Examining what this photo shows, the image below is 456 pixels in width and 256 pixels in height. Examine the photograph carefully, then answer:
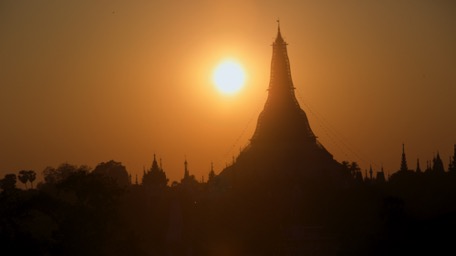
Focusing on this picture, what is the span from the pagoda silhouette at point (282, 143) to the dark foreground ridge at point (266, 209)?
110 millimetres

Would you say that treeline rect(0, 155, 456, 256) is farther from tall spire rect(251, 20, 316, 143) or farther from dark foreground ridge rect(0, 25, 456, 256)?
tall spire rect(251, 20, 316, 143)

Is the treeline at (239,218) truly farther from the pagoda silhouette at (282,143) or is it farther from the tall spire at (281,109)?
the tall spire at (281,109)

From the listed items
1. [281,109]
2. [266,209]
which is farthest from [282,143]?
[266,209]

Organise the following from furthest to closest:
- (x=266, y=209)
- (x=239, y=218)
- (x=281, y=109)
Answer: (x=281, y=109) → (x=266, y=209) → (x=239, y=218)

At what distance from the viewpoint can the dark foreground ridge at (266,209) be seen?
5288cm

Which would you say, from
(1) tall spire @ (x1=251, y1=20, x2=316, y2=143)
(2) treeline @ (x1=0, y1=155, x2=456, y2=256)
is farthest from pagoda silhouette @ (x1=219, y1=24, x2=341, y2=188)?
(2) treeline @ (x1=0, y1=155, x2=456, y2=256)

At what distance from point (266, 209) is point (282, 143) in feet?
105

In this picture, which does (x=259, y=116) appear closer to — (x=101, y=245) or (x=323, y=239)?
(x=323, y=239)

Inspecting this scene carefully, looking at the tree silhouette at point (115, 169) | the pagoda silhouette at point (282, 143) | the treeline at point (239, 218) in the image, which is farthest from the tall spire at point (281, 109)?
the tree silhouette at point (115, 169)

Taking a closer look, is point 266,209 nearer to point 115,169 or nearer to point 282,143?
point 282,143

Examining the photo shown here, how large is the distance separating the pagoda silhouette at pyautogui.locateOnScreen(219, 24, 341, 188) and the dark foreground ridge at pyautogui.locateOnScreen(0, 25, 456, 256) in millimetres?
110

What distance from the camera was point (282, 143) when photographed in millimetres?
124375

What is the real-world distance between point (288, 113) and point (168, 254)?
162 feet

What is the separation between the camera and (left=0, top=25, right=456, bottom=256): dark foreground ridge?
173 ft
